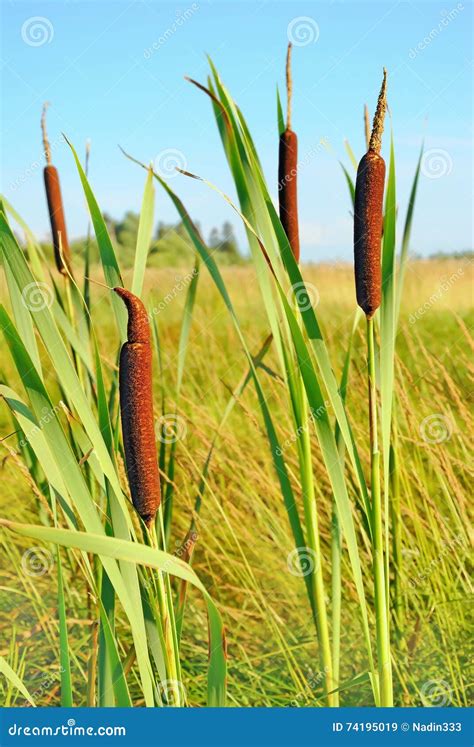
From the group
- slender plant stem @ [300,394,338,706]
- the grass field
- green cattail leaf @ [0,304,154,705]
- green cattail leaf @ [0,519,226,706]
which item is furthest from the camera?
the grass field

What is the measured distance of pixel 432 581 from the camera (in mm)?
2164

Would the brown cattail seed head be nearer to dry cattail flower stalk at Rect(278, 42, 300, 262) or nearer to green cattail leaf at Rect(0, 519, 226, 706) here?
dry cattail flower stalk at Rect(278, 42, 300, 262)

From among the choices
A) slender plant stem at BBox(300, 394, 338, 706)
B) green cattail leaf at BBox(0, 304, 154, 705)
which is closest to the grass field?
slender plant stem at BBox(300, 394, 338, 706)

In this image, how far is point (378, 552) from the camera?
1.36 meters

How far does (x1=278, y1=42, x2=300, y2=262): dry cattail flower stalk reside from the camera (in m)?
1.52

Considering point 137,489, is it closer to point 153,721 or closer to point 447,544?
Answer: point 153,721

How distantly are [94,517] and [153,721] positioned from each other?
1.56ft

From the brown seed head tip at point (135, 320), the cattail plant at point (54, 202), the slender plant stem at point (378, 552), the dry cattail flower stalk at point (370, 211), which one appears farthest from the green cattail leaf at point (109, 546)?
the cattail plant at point (54, 202)

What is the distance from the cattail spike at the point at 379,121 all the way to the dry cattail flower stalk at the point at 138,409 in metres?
0.50

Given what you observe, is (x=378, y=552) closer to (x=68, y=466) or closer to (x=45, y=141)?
(x=68, y=466)

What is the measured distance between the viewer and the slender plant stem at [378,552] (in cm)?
132

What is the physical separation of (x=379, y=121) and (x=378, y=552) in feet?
2.49

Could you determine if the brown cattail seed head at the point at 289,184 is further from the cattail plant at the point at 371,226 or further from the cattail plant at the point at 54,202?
the cattail plant at the point at 54,202

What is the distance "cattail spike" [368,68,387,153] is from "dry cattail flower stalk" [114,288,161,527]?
505 mm
